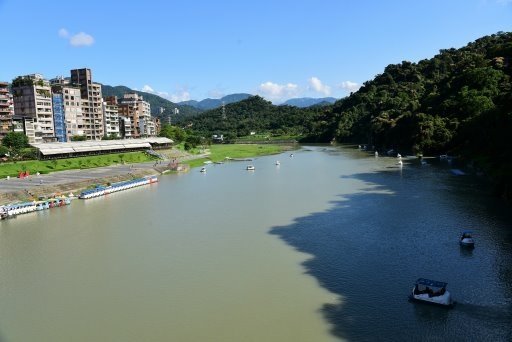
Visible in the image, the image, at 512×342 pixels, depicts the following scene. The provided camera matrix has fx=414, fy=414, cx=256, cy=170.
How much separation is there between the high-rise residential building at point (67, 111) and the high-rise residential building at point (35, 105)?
50.7 inches

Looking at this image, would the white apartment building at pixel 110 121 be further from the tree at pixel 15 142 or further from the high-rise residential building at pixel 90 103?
the tree at pixel 15 142

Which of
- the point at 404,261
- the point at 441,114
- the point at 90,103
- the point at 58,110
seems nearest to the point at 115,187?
the point at 404,261

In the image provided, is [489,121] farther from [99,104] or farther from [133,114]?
[133,114]

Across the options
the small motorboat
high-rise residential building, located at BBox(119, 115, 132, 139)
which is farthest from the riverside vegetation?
high-rise residential building, located at BBox(119, 115, 132, 139)

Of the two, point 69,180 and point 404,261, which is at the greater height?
point 69,180

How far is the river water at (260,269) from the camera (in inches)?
546

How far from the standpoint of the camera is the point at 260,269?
18922 mm

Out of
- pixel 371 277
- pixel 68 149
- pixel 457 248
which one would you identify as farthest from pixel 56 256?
pixel 68 149

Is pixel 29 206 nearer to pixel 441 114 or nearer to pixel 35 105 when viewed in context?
pixel 35 105

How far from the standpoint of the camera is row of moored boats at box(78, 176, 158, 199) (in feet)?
131

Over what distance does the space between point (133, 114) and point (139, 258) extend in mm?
94149

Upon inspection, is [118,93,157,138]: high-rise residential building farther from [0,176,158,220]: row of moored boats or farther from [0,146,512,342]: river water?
[0,146,512,342]: river water

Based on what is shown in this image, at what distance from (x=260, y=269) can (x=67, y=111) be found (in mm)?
72626

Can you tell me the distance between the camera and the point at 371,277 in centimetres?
1728
